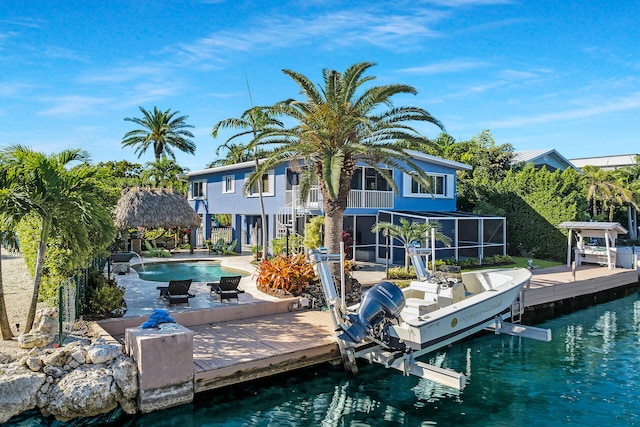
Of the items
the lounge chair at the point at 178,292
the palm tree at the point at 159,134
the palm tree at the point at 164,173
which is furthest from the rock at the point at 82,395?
the palm tree at the point at 159,134

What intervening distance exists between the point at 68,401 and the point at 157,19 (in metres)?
12.5

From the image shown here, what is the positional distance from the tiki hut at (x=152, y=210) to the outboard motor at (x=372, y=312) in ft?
60.6

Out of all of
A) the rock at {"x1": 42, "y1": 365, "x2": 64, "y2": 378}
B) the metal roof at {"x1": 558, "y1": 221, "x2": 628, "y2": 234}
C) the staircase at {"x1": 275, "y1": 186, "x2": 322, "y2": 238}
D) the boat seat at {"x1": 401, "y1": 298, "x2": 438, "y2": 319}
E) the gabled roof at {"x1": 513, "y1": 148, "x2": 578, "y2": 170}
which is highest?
the gabled roof at {"x1": 513, "y1": 148, "x2": 578, "y2": 170}

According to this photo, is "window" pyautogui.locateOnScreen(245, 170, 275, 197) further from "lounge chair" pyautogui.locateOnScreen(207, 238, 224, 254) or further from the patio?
→ the patio

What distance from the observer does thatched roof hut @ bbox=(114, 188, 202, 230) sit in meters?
24.6

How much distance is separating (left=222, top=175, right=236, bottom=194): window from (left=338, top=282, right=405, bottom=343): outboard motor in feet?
71.9

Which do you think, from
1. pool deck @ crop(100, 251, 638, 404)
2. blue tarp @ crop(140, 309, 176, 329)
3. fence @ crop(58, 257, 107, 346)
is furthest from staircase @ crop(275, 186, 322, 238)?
blue tarp @ crop(140, 309, 176, 329)

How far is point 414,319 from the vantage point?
10.1 metres

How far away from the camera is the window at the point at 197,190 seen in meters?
34.0

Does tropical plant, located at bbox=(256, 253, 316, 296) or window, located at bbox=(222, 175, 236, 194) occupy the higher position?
window, located at bbox=(222, 175, 236, 194)

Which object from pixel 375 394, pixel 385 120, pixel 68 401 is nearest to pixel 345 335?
pixel 375 394

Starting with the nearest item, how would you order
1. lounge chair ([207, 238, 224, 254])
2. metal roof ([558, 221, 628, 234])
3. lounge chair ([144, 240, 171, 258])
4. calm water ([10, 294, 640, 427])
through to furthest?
calm water ([10, 294, 640, 427]) < metal roof ([558, 221, 628, 234]) < lounge chair ([144, 240, 171, 258]) < lounge chair ([207, 238, 224, 254])

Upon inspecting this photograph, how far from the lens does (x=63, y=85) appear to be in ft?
57.5

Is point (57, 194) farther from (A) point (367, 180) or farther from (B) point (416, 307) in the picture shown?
(A) point (367, 180)
